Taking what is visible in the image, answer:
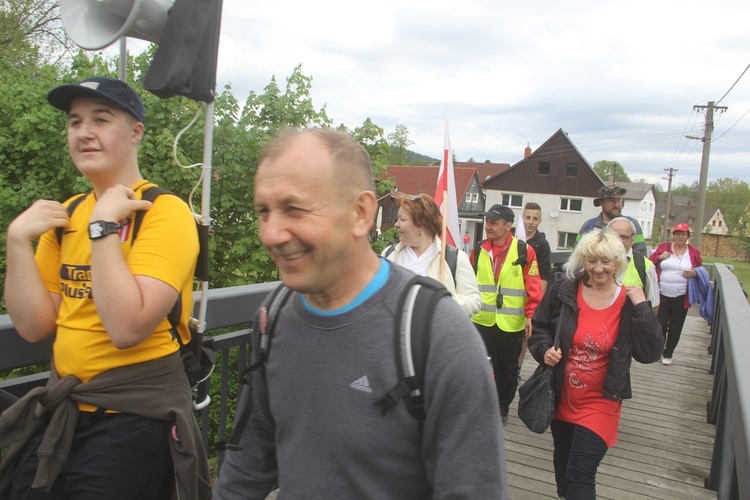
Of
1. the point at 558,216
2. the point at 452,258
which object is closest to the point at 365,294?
the point at 452,258

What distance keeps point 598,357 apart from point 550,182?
55.4 m

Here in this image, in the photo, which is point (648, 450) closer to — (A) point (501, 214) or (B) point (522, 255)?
(B) point (522, 255)

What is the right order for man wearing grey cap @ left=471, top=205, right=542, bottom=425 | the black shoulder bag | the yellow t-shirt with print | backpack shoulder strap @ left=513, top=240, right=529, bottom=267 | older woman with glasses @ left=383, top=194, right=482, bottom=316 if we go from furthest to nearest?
backpack shoulder strap @ left=513, top=240, right=529, bottom=267 < man wearing grey cap @ left=471, top=205, right=542, bottom=425 < older woman with glasses @ left=383, top=194, right=482, bottom=316 < the black shoulder bag < the yellow t-shirt with print

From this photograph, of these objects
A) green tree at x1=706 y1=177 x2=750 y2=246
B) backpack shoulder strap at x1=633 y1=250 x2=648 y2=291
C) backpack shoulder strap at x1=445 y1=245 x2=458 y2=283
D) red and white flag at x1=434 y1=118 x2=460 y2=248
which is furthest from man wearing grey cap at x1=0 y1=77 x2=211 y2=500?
green tree at x1=706 y1=177 x2=750 y2=246

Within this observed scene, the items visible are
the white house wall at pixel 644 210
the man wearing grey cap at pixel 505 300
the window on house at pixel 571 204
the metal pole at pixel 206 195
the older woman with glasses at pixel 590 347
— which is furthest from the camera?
the white house wall at pixel 644 210

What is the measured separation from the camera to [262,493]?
1667 mm

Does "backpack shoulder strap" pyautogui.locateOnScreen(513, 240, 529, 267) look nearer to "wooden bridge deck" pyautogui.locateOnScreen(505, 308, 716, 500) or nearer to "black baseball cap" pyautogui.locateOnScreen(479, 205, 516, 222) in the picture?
"black baseball cap" pyautogui.locateOnScreen(479, 205, 516, 222)

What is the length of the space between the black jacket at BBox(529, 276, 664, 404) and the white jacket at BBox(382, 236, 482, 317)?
55 cm

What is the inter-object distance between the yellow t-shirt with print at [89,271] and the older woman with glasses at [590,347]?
2381mm

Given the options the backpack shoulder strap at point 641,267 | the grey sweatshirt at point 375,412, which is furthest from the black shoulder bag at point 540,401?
the grey sweatshirt at point 375,412

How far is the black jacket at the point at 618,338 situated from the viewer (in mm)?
3381

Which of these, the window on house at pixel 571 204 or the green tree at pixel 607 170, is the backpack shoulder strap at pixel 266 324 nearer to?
the window on house at pixel 571 204

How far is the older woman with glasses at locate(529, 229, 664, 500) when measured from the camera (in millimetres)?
3303

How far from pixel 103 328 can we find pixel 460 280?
2.78 m
